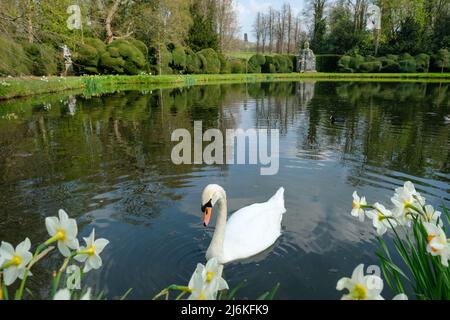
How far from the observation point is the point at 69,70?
3116 cm

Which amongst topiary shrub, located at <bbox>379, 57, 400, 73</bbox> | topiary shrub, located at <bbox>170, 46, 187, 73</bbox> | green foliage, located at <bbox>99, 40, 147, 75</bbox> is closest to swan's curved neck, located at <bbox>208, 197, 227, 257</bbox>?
green foliage, located at <bbox>99, 40, 147, 75</bbox>

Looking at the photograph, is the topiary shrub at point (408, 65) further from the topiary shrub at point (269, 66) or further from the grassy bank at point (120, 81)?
the topiary shrub at point (269, 66)

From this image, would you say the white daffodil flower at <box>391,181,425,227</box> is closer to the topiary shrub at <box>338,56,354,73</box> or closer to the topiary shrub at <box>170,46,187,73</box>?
the topiary shrub at <box>170,46,187,73</box>

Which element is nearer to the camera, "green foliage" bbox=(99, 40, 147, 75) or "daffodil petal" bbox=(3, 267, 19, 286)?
"daffodil petal" bbox=(3, 267, 19, 286)

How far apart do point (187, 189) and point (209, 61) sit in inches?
1498

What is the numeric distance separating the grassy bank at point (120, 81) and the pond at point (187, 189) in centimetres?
386

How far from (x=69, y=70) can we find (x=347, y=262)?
3244 centimetres

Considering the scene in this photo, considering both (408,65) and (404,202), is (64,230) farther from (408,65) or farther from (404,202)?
(408,65)

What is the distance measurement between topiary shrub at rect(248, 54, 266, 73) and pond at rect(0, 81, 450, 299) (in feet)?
125

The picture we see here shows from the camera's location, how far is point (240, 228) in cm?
400

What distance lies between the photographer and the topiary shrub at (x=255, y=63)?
49.0 meters

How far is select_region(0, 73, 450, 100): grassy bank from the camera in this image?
18672mm

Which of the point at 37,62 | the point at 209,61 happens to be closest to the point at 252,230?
the point at 37,62

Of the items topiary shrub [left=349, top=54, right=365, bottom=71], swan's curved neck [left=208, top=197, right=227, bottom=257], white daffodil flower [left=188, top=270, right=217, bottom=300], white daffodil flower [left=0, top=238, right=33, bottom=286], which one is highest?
topiary shrub [left=349, top=54, right=365, bottom=71]
